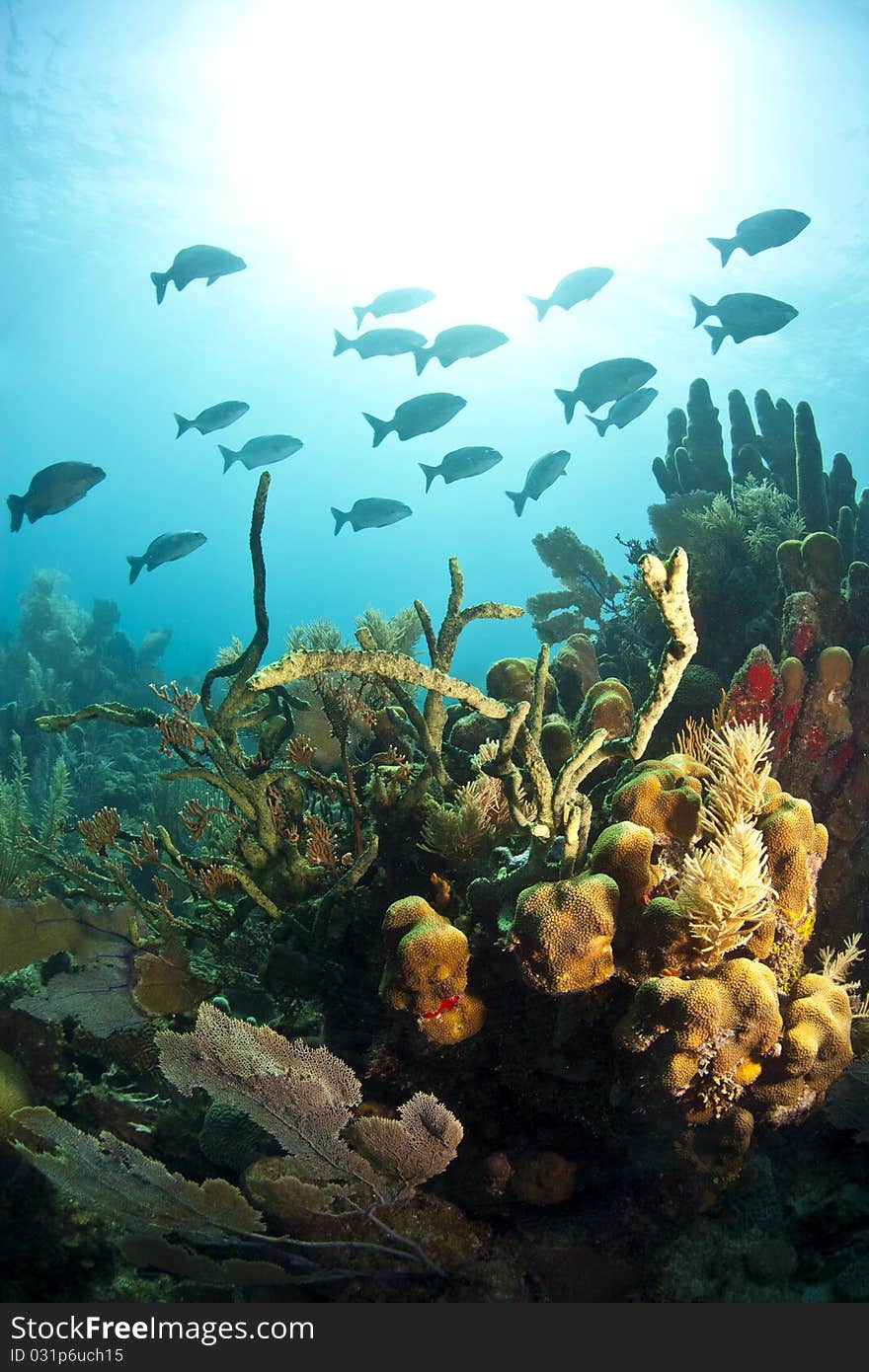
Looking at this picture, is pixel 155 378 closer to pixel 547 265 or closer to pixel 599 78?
pixel 547 265

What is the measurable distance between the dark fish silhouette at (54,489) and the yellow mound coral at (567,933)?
6.79 meters

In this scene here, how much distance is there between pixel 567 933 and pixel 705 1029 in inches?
19.5

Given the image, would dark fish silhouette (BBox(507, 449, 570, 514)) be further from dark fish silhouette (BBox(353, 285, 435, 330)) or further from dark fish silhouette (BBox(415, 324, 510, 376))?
dark fish silhouette (BBox(353, 285, 435, 330))

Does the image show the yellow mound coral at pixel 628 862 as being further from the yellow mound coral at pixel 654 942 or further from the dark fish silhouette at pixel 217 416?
the dark fish silhouette at pixel 217 416

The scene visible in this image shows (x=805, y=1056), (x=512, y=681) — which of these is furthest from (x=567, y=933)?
(x=512, y=681)

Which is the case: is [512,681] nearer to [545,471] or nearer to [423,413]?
[545,471]

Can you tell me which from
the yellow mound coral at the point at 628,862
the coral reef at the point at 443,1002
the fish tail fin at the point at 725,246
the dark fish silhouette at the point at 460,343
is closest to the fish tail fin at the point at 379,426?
the dark fish silhouette at the point at 460,343

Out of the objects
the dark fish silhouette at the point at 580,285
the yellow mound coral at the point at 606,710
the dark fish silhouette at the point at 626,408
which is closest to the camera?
the yellow mound coral at the point at 606,710

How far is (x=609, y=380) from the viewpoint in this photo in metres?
7.50

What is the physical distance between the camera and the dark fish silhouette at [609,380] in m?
7.44

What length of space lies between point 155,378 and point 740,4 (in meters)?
75.2

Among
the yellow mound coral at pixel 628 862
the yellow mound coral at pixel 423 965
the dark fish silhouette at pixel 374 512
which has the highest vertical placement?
the dark fish silhouette at pixel 374 512

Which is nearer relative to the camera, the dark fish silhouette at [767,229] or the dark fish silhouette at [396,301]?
the dark fish silhouette at [767,229]

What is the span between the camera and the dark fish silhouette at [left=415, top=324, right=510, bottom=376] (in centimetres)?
810
